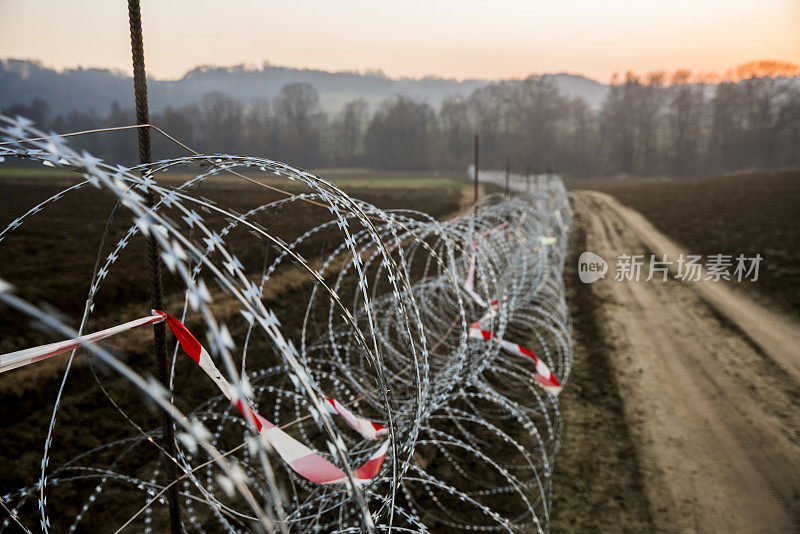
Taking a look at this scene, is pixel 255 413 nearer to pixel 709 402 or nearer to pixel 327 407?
pixel 327 407

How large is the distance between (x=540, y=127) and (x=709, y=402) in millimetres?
82587

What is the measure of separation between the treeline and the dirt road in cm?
4700

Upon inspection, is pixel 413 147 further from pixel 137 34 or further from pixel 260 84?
pixel 260 84

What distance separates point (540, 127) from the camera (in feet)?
272

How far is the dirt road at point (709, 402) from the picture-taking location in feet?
15.5

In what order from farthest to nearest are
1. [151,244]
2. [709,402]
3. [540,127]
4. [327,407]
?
[540,127]
[709,402]
[327,407]
[151,244]

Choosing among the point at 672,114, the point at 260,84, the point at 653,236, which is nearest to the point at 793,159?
the point at 672,114

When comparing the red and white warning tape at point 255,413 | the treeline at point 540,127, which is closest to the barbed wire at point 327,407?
the red and white warning tape at point 255,413

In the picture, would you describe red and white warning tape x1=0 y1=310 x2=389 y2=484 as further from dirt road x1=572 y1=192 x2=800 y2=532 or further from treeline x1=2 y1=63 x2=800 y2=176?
treeline x1=2 y1=63 x2=800 y2=176

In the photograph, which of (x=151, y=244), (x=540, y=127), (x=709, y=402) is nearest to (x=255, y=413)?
(x=151, y=244)

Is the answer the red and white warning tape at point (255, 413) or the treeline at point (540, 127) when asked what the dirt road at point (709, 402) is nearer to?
the red and white warning tape at point (255, 413)

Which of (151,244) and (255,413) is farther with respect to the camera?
(151,244)

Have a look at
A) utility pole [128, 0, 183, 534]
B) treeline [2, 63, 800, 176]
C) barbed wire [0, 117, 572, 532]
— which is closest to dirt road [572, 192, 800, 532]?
barbed wire [0, 117, 572, 532]

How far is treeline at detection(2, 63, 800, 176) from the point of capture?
56875 mm
